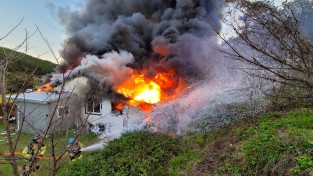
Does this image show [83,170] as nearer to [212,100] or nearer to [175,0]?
[212,100]

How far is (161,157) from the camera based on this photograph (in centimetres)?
820

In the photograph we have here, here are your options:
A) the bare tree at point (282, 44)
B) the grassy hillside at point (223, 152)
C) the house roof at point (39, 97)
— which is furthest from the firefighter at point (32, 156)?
the house roof at point (39, 97)

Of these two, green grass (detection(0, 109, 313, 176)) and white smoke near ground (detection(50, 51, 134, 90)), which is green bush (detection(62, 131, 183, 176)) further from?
white smoke near ground (detection(50, 51, 134, 90))

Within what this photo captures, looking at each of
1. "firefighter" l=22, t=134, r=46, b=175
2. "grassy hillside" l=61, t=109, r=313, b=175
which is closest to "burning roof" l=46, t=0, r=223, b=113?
"grassy hillside" l=61, t=109, r=313, b=175

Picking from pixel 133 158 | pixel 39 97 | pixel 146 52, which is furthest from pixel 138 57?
pixel 133 158

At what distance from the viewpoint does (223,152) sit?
7.22 meters

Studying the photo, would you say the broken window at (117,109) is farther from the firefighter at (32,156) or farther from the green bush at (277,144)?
the green bush at (277,144)

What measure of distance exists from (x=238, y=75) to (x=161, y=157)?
942 cm

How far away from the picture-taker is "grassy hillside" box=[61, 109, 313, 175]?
19.4 ft

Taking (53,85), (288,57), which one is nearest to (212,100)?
(288,57)

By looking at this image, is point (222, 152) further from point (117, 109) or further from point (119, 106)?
point (117, 109)

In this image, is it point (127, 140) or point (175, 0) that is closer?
point (127, 140)

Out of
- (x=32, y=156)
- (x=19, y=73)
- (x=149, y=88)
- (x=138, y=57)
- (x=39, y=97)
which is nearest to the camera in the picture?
(x=32, y=156)

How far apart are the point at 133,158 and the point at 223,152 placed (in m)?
2.59
